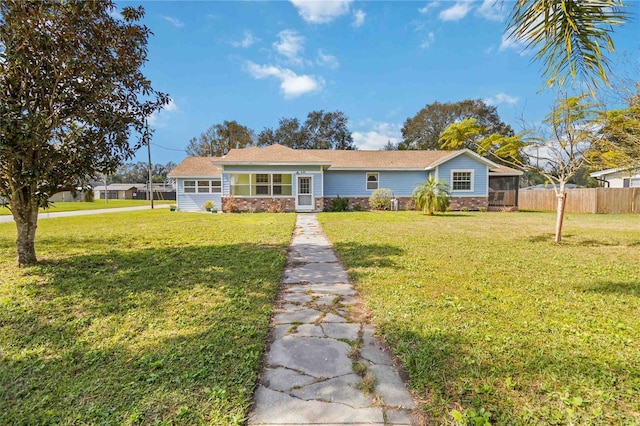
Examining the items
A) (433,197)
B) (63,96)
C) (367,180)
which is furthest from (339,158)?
(63,96)

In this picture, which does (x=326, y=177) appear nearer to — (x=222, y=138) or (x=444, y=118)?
(x=444, y=118)

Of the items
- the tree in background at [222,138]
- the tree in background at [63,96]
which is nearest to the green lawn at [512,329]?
the tree in background at [63,96]

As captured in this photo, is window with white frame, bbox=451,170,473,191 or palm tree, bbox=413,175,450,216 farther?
window with white frame, bbox=451,170,473,191

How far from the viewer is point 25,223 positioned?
527cm

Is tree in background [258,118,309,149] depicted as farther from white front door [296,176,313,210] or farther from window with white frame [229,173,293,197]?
white front door [296,176,313,210]

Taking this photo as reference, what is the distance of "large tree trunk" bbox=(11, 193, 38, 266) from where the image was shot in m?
5.23

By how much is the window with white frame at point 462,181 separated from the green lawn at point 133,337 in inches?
667

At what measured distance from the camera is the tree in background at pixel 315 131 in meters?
42.7

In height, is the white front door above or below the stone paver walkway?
above

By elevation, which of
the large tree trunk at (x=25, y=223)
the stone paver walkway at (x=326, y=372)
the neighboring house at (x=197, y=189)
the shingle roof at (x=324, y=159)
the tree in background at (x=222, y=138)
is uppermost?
the tree in background at (x=222, y=138)

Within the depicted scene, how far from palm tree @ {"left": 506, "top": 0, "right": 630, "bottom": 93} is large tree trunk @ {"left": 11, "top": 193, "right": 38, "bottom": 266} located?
721 centimetres

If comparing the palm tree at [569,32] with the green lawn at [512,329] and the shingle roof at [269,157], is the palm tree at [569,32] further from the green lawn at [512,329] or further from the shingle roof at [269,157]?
the shingle roof at [269,157]

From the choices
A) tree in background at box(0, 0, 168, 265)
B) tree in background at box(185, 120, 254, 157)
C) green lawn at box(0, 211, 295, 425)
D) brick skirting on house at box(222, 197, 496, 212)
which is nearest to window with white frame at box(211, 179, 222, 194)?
brick skirting on house at box(222, 197, 496, 212)

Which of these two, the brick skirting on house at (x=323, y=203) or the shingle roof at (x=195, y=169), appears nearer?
the brick skirting on house at (x=323, y=203)
